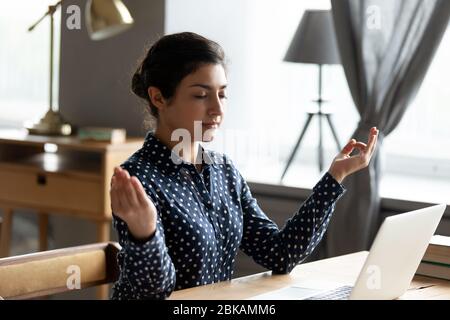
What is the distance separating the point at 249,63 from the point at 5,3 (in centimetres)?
161

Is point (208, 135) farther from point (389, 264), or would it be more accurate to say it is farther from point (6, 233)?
point (6, 233)

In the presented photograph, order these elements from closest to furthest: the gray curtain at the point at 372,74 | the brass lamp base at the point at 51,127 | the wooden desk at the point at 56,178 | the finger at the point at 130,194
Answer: the finger at the point at 130,194 → the gray curtain at the point at 372,74 → the wooden desk at the point at 56,178 → the brass lamp base at the point at 51,127

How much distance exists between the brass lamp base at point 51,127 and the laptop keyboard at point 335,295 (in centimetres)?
227

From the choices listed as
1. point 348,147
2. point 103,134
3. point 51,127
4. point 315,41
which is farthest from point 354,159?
point 51,127

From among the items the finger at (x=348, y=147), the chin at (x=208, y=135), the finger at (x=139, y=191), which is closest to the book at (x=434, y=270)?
the finger at (x=348, y=147)

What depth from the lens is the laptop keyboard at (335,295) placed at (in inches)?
85.2

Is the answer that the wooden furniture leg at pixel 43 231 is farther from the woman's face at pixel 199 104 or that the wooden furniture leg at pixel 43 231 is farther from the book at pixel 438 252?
the book at pixel 438 252

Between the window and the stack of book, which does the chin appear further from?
the window

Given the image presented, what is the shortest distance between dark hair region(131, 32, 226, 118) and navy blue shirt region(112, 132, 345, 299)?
0.14 metres

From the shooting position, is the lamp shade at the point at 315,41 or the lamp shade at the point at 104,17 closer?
the lamp shade at the point at 104,17

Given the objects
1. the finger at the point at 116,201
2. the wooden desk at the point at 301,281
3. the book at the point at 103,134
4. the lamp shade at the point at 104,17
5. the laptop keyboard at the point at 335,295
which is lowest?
the wooden desk at the point at 301,281

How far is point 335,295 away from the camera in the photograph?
2.20 m

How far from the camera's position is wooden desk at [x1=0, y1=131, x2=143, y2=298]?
12.9 feet

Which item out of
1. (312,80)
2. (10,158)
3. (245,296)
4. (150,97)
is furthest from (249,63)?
(245,296)
